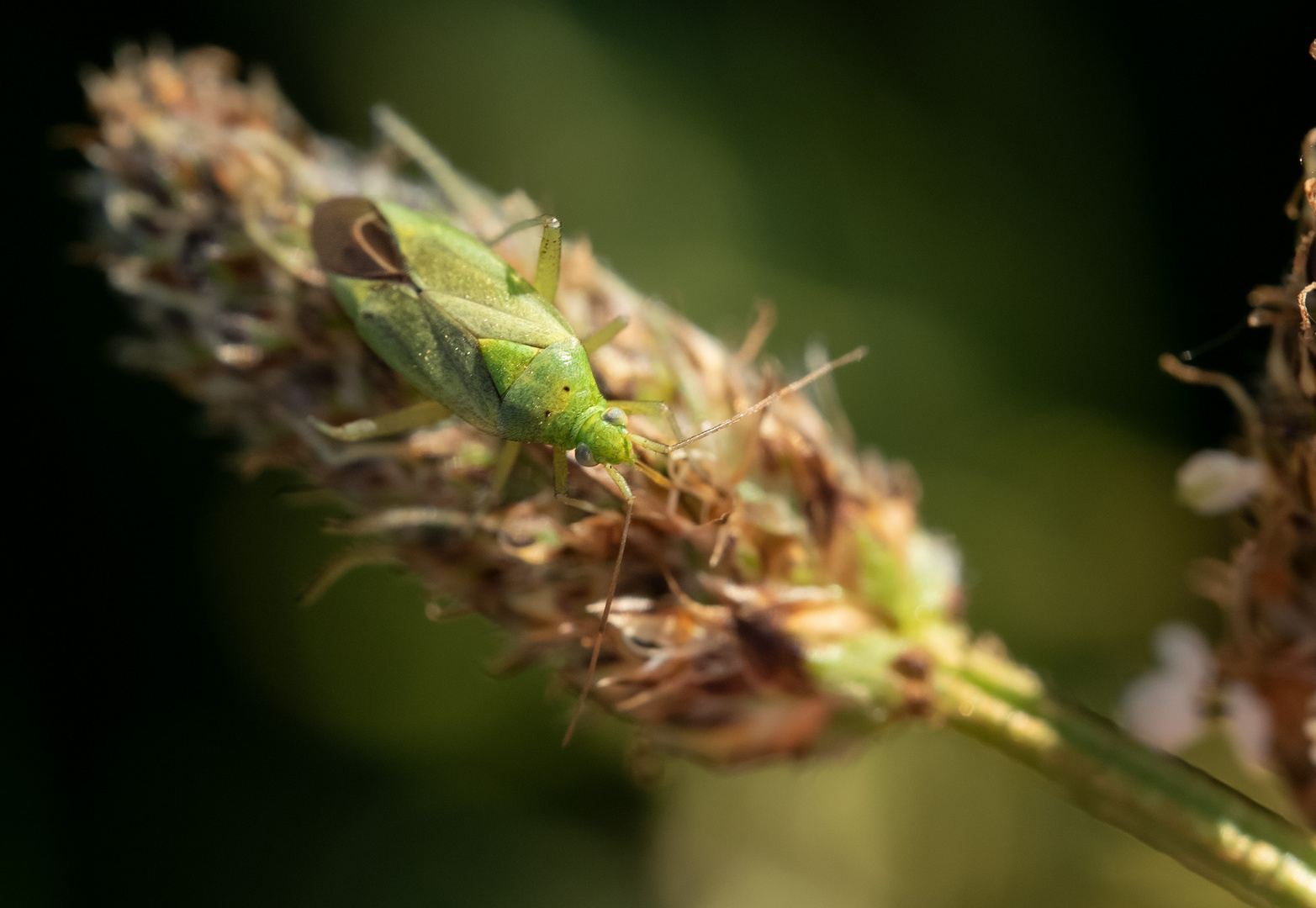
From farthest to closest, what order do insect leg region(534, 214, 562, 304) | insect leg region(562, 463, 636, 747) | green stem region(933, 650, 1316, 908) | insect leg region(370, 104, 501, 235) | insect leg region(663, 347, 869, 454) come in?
insect leg region(370, 104, 501, 235) < insect leg region(534, 214, 562, 304) < insect leg region(663, 347, 869, 454) < insect leg region(562, 463, 636, 747) < green stem region(933, 650, 1316, 908)

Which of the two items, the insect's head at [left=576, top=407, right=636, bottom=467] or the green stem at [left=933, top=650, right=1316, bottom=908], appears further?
the insect's head at [left=576, top=407, right=636, bottom=467]

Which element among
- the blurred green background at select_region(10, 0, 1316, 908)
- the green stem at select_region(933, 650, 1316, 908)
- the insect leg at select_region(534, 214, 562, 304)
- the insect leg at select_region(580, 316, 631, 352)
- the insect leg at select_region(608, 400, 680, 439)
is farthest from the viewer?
the blurred green background at select_region(10, 0, 1316, 908)

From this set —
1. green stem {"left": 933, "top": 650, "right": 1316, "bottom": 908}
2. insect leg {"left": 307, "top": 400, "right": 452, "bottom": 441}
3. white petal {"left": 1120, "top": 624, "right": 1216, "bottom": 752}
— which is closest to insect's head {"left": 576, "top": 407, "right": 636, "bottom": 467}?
insect leg {"left": 307, "top": 400, "right": 452, "bottom": 441}

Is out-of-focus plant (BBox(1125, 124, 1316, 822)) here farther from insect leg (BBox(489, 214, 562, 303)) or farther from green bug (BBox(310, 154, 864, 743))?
insect leg (BBox(489, 214, 562, 303))

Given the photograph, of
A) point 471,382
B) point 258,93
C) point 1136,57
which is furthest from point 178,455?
point 1136,57

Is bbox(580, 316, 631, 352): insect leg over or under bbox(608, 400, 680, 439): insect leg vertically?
over

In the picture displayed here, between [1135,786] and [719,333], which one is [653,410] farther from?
[719,333]

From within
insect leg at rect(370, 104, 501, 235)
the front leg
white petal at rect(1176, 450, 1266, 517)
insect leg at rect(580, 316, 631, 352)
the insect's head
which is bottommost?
the insect's head
